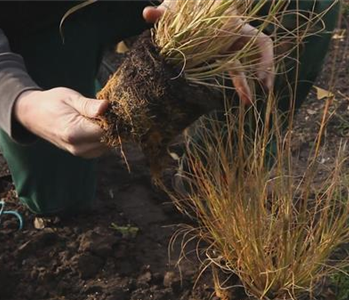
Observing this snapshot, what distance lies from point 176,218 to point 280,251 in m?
0.62

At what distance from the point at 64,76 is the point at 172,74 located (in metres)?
0.77

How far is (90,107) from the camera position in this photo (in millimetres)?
1794

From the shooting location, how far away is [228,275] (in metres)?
2.18

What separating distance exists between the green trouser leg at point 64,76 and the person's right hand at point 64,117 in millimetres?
594

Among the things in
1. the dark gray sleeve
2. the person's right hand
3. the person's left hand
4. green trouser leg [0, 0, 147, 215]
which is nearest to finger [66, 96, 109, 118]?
the person's right hand

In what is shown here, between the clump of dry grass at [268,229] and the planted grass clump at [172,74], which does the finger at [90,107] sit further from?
the clump of dry grass at [268,229]

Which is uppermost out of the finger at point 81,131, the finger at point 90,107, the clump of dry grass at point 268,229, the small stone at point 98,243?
the finger at point 90,107

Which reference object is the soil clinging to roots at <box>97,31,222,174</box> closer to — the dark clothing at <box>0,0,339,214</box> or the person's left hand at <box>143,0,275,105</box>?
the person's left hand at <box>143,0,275,105</box>

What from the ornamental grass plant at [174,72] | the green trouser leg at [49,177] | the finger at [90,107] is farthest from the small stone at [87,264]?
the finger at [90,107]

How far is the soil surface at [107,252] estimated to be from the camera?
2246 mm

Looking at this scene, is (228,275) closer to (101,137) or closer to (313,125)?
(101,137)

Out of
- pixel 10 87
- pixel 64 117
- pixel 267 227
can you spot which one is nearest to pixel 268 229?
pixel 267 227

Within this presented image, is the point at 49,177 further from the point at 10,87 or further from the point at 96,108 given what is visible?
the point at 96,108

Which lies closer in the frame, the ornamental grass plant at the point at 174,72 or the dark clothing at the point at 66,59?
the ornamental grass plant at the point at 174,72
